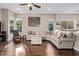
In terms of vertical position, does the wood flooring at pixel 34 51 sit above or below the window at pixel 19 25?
below

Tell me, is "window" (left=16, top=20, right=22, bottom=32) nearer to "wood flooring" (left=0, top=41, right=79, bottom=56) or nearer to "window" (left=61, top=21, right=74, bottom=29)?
"window" (left=61, top=21, right=74, bottom=29)

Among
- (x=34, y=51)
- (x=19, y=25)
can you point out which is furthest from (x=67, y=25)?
(x=34, y=51)

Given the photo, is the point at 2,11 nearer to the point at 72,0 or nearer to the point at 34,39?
the point at 34,39

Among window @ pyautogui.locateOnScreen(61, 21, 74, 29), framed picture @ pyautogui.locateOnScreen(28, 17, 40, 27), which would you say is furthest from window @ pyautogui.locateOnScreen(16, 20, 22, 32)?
window @ pyautogui.locateOnScreen(61, 21, 74, 29)

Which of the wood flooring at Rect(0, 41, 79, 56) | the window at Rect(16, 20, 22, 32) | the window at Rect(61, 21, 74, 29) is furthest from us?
the window at Rect(16, 20, 22, 32)

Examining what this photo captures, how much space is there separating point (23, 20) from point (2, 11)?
291 cm

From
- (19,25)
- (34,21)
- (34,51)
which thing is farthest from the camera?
(19,25)

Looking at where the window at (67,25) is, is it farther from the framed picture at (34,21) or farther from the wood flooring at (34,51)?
the wood flooring at (34,51)

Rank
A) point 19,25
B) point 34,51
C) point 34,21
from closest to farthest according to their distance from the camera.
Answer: point 34,51
point 34,21
point 19,25

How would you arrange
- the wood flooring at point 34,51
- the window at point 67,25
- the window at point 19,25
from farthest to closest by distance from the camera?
the window at point 19,25, the window at point 67,25, the wood flooring at point 34,51

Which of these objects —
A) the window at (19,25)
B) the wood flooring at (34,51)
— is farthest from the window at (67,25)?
the wood flooring at (34,51)

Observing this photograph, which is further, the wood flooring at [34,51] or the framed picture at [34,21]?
the framed picture at [34,21]

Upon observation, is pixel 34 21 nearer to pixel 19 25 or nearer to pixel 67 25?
pixel 19 25

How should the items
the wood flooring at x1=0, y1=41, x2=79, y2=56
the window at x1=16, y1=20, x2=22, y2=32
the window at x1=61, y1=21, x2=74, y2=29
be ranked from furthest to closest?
1. the window at x1=16, y1=20, x2=22, y2=32
2. the window at x1=61, y1=21, x2=74, y2=29
3. the wood flooring at x1=0, y1=41, x2=79, y2=56
